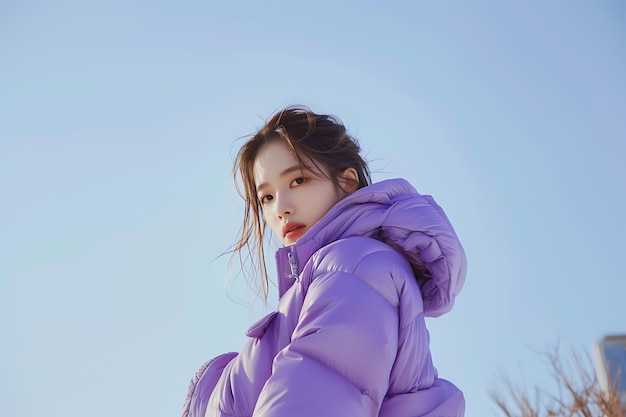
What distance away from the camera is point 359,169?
2309 mm

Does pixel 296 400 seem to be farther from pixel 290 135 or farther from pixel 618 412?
pixel 290 135

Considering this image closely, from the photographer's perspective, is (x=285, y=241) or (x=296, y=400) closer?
(x=296, y=400)

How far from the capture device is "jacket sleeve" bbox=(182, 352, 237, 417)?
178 centimetres

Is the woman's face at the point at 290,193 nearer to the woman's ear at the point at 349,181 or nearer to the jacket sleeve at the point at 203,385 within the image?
the woman's ear at the point at 349,181

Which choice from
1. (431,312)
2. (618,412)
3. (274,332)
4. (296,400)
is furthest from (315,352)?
(618,412)

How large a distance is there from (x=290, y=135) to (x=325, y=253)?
69 centimetres

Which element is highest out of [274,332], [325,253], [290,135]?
[290,135]

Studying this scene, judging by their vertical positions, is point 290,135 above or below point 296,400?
above

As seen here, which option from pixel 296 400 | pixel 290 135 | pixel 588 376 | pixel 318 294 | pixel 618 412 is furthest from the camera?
pixel 290 135

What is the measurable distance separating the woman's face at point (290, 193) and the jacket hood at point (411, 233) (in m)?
0.19

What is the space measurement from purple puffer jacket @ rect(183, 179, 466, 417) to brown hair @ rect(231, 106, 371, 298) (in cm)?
31

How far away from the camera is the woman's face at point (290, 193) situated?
6.70ft

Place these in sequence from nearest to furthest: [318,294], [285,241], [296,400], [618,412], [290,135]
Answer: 1. [296,400]
2. [318,294]
3. [618,412]
4. [285,241]
5. [290,135]

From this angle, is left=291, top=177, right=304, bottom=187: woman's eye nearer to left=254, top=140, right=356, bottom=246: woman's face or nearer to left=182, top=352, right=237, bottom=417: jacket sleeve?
left=254, top=140, right=356, bottom=246: woman's face
